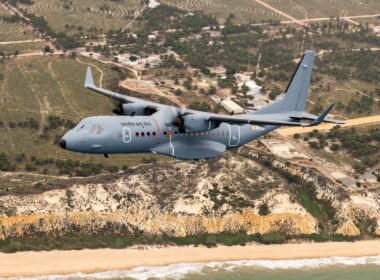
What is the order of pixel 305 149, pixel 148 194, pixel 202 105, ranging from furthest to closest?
pixel 202 105, pixel 305 149, pixel 148 194

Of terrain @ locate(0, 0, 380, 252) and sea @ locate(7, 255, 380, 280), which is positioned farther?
terrain @ locate(0, 0, 380, 252)

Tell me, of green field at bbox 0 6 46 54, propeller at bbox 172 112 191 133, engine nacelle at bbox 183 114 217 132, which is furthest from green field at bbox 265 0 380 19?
propeller at bbox 172 112 191 133

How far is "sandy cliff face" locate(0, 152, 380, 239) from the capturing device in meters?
66.5

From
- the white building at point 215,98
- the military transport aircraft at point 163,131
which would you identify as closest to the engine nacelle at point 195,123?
the military transport aircraft at point 163,131

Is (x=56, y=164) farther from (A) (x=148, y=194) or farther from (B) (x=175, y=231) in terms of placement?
(B) (x=175, y=231)

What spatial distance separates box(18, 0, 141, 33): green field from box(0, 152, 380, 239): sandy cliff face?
7269cm

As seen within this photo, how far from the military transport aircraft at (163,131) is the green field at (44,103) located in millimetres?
31561

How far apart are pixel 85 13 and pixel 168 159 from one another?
81.6 meters

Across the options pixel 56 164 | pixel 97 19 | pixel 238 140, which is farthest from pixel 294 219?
pixel 97 19

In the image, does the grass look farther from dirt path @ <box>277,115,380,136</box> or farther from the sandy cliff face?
dirt path @ <box>277,115,380,136</box>

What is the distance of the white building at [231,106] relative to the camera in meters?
98.9

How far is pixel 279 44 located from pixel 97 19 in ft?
161

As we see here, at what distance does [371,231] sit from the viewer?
241 ft

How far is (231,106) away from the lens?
100562 mm
